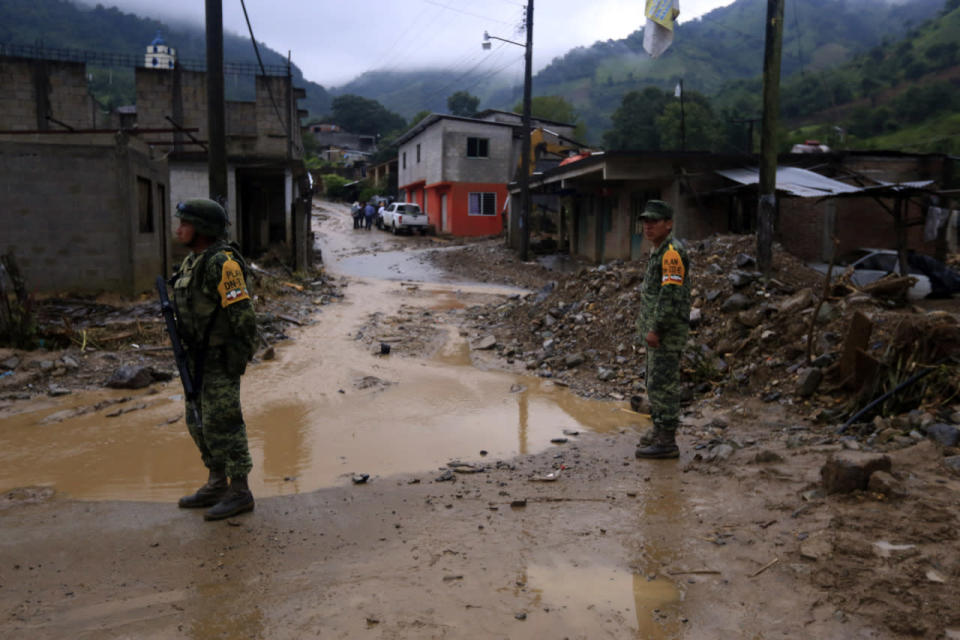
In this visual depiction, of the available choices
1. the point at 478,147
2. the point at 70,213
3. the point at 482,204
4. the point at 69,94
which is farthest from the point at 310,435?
the point at 478,147

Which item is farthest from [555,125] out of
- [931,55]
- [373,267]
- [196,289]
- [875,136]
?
[196,289]

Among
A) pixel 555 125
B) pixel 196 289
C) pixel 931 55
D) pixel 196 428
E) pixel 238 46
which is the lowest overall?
pixel 196 428

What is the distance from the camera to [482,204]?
35.0 m

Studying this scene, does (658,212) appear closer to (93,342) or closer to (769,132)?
(769,132)

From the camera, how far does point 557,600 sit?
2947mm

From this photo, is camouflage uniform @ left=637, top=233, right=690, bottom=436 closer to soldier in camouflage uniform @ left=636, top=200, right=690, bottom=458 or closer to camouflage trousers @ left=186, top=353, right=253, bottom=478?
soldier in camouflage uniform @ left=636, top=200, right=690, bottom=458

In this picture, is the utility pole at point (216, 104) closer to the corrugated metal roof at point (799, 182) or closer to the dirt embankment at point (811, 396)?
the dirt embankment at point (811, 396)

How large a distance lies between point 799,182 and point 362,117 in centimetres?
7675

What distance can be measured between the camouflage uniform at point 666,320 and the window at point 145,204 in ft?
32.2

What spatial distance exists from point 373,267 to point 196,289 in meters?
18.3

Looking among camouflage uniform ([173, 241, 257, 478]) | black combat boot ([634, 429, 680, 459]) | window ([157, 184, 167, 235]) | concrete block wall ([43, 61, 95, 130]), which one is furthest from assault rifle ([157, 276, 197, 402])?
concrete block wall ([43, 61, 95, 130])

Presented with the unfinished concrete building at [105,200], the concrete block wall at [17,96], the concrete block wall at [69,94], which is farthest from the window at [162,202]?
the concrete block wall at [17,96]

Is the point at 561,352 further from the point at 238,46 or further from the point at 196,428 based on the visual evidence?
the point at 238,46

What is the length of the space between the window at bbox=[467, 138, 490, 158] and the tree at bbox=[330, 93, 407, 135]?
5160 centimetres
